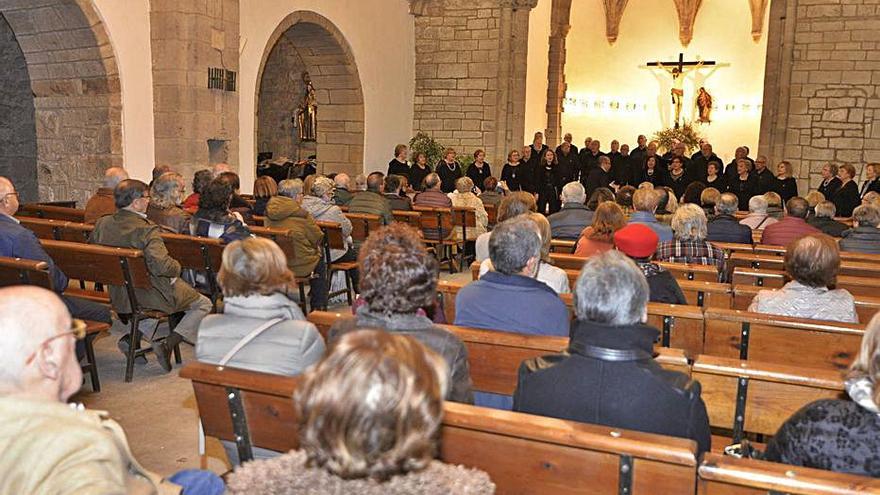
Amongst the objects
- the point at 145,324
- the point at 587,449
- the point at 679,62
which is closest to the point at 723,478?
the point at 587,449

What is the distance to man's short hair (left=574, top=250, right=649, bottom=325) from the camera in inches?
92.0

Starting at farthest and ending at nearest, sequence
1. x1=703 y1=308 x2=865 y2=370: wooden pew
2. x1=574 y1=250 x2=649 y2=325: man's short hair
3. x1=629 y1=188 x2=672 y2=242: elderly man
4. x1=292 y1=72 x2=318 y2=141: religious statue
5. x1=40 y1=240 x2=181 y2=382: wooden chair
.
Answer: x1=292 y1=72 x2=318 y2=141: religious statue → x1=629 y1=188 x2=672 y2=242: elderly man → x1=40 y1=240 x2=181 y2=382: wooden chair → x1=703 y1=308 x2=865 y2=370: wooden pew → x1=574 y1=250 x2=649 y2=325: man's short hair

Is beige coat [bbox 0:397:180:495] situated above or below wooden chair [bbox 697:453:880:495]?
above

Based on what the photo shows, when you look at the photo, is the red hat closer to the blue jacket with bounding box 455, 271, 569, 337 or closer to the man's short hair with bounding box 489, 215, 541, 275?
the man's short hair with bounding box 489, 215, 541, 275

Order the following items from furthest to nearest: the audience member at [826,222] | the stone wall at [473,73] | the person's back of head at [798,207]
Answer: the stone wall at [473,73]
the audience member at [826,222]
the person's back of head at [798,207]

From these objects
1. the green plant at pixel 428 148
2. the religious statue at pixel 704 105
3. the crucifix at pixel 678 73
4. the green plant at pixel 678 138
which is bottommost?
the green plant at pixel 428 148

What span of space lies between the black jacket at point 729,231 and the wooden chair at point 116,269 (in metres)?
4.22

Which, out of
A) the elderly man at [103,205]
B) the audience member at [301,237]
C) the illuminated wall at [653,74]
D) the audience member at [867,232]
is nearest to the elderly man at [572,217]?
the audience member at [301,237]

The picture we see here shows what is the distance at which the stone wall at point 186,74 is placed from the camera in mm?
8836

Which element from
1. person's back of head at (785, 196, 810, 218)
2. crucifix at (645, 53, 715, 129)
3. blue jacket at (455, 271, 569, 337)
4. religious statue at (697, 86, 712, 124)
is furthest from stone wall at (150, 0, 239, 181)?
religious statue at (697, 86, 712, 124)

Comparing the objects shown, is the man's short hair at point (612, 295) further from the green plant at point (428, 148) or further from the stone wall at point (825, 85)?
the green plant at point (428, 148)

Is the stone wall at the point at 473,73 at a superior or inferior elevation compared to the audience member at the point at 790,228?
superior

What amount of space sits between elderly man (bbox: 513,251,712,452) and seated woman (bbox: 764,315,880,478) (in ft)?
0.93

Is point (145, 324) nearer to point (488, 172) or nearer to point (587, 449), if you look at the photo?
point (587, 449)
